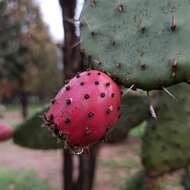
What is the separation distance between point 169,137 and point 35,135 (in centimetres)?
37

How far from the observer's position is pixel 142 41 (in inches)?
31.6

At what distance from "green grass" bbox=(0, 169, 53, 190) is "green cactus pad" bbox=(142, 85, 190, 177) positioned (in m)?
4.13

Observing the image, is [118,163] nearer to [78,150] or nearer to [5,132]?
[5,132]

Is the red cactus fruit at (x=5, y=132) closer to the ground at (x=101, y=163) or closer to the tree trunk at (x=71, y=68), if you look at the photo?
the tree trunk at (x=71, y=68)

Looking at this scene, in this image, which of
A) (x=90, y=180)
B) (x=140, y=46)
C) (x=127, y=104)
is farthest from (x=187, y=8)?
(x=90, y=180)

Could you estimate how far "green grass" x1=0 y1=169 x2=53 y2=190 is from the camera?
5.61 meters

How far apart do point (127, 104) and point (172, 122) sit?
0.40 feet

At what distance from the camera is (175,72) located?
0.77 m

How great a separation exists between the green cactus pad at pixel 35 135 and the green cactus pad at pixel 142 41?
0.55 metres

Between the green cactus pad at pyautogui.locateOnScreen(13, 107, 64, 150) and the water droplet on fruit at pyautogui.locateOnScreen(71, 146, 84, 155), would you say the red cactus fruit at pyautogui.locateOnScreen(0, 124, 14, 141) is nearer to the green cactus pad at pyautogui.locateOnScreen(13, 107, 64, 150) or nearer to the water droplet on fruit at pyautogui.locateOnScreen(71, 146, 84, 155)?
the green cactus pad at pyautogui.locateOnScreen(13, 107, 64, 150)

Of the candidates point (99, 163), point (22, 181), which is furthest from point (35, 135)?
point (99, 163)

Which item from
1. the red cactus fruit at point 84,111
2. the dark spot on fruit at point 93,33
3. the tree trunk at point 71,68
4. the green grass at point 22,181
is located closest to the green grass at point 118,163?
the green grass at point 22,181

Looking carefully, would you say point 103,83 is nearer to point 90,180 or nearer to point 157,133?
point 157,133

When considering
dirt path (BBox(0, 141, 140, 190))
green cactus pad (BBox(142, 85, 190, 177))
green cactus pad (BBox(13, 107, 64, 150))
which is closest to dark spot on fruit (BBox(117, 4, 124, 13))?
green cactus pad (BBox(142, 85, 190, 177))
